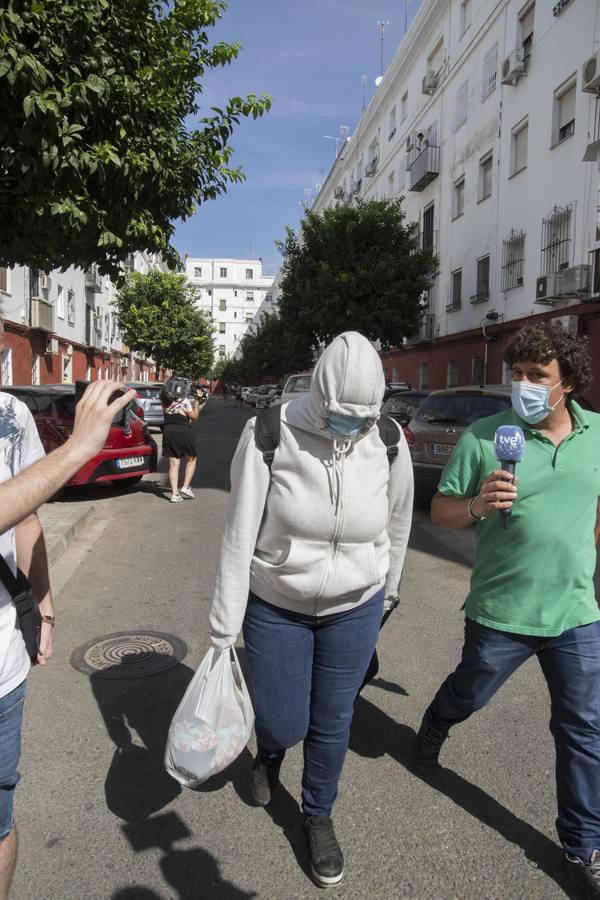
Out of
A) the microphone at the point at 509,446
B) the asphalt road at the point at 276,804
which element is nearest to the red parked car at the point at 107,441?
the asphalt road at the point at 276,804

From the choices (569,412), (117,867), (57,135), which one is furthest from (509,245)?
(117,867)

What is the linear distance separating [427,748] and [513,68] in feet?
67.6

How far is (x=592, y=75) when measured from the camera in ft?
45.9

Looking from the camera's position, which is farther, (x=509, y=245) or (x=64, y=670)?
(x=509, y=245)

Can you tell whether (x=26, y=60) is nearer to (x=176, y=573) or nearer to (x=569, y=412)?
(x=176, y=573)

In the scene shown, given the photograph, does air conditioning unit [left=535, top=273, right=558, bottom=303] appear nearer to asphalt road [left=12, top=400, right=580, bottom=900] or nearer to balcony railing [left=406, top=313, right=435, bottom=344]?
balcony railing [left=406, top=313, right=435, bottom=344]

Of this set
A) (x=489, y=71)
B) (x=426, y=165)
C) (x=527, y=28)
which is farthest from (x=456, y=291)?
(x=527, y=28)

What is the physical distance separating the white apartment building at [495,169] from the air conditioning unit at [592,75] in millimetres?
40

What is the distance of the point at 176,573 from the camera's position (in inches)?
242

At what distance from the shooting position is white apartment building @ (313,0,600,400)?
15.7 meters

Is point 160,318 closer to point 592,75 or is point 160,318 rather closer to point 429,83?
point 429,83

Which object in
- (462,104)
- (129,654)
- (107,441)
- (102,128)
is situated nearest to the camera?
(129,654)

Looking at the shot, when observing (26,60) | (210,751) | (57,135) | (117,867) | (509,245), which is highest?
(509,245)

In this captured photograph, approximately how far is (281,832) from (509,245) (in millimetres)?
19789
